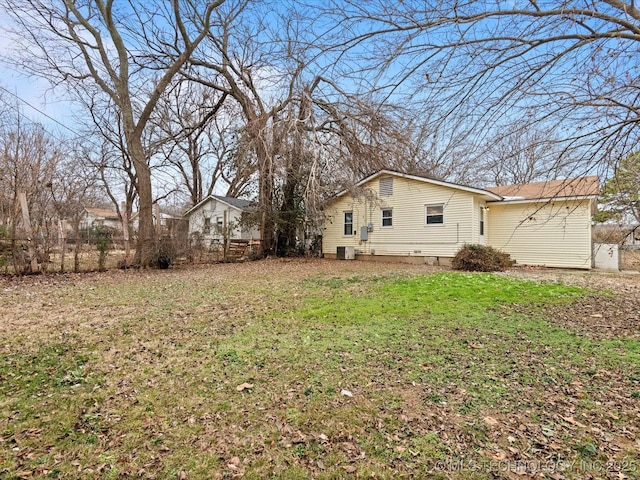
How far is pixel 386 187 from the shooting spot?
49.2ft

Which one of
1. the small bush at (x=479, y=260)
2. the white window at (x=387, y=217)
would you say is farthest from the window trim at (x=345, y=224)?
the small bush at (x=479, y=260)

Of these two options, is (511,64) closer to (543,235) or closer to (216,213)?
(543,235)

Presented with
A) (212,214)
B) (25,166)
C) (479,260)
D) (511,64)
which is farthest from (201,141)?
(511,64)

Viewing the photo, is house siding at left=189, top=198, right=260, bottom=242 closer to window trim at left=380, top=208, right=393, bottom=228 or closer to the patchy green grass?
window trim at left=380, top=208, right=393, bottom=228

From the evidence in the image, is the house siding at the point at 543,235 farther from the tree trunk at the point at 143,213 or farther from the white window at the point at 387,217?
the tree trunk at the point at 143,213

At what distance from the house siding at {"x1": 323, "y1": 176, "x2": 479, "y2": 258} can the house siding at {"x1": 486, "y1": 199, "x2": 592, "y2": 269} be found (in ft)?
5.84

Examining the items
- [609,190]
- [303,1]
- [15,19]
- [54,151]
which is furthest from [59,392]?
[54,151]

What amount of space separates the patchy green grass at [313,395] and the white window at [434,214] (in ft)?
28.1

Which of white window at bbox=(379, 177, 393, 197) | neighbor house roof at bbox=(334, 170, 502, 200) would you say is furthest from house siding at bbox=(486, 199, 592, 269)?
white window at bbox=(379, 177, 393, 197)

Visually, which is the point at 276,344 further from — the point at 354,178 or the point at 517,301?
the point at 354,178

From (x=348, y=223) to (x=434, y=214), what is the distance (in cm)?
425

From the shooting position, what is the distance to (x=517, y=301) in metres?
6.10

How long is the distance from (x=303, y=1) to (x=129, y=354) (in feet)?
13.1

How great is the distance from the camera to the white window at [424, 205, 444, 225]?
13625 millimetres
